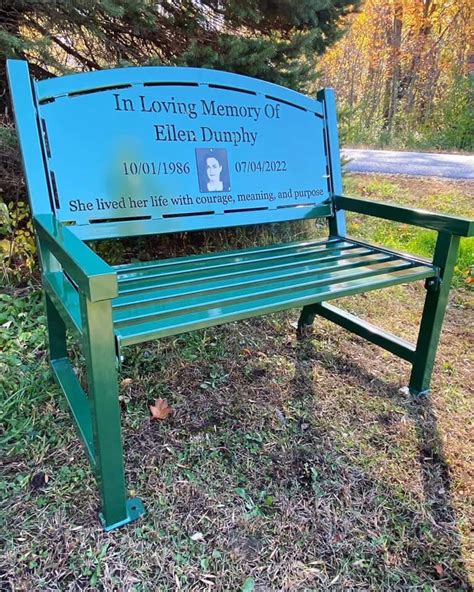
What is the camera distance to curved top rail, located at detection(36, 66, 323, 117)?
153cm

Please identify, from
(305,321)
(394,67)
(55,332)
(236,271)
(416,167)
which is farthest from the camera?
(394,67)

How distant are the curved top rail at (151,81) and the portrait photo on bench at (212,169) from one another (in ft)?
0.88

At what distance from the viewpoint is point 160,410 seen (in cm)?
171

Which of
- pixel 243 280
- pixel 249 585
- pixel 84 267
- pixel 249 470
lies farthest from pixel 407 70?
pixel 249 585

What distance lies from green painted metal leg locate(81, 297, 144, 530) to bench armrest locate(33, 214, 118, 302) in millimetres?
74

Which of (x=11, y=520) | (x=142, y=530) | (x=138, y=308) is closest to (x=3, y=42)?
(x=138, y=308)

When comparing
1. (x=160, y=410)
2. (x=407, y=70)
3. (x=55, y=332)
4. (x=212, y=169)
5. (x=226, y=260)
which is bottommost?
(x=160, y=410)

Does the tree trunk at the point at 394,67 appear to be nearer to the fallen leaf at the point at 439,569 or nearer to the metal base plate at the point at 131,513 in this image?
the fallen leaf at the point at 439,569

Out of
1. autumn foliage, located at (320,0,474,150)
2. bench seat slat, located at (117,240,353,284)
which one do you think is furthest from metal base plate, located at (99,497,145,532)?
autumn foliage, located at (320,0,474,150)

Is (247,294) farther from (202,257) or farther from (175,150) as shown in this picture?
(175,150)

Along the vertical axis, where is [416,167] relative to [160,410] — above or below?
above

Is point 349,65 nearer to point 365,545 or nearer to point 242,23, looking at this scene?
point 242,23

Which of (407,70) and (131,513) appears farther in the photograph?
Answer: (407,70)

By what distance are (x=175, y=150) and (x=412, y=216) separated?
0.98 m
